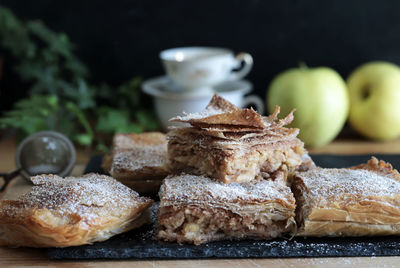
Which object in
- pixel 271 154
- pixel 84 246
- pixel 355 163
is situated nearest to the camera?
pixel 84 246

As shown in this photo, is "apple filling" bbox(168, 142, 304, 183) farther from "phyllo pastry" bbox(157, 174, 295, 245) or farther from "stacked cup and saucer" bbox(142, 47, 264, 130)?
"stacked cup and saucer" bbox(142, 47, 264, 130)

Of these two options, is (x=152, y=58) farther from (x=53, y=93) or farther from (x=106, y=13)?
(x=53, y=93)

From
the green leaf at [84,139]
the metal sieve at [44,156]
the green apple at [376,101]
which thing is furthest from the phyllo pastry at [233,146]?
the green apple at [376,101]

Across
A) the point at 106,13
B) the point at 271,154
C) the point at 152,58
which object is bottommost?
the point at 271,154

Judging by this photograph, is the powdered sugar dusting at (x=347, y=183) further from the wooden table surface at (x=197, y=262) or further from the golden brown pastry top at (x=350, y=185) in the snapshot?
the wooden table surface at (x=197, y=262)

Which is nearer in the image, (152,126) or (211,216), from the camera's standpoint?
(211,216)

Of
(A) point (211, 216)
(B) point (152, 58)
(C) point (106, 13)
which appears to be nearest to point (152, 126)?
(B) point (152, 58)
